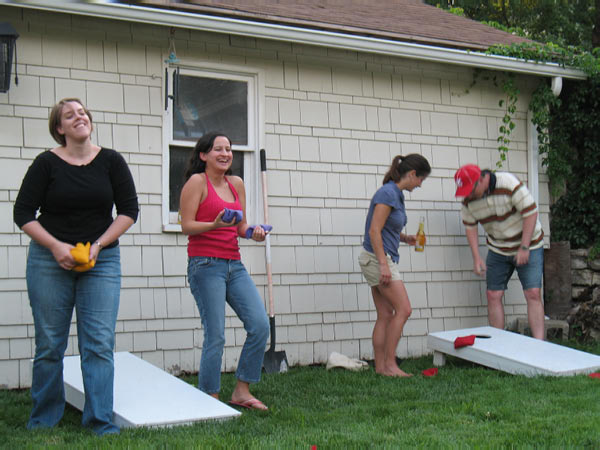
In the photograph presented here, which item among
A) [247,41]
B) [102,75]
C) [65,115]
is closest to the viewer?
[65,115]

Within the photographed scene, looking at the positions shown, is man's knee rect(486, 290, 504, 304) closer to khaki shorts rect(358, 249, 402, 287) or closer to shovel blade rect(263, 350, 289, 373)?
khaki shorts rect(358, 249, 402, 287)

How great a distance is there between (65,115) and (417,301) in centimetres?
426

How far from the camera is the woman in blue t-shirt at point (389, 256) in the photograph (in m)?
5.70

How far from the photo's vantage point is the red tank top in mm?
4484

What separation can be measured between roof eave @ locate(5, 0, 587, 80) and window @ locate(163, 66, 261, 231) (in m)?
0.45

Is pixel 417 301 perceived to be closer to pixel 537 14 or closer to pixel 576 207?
pixel 576 207

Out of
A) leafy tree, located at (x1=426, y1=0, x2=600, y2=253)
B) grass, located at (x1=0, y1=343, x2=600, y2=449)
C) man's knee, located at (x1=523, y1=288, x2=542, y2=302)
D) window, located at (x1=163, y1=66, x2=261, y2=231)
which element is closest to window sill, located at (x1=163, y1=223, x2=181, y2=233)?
window, located at (x1=163, y1=66, x2=261, y2=231)

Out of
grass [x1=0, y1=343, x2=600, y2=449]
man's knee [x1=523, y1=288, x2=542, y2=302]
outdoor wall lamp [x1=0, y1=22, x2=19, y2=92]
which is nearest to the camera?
grass [x1=0, y1=343, x2=600, y2=449]

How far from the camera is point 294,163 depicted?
22.0ft

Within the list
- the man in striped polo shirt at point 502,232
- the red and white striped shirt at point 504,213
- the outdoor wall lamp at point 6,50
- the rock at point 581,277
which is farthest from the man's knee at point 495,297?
the outdoor wall lamp at point 6,50

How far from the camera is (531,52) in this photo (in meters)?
7.50

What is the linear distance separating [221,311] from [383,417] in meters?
Result: 1.11

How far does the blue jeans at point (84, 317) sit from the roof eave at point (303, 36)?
2439mm

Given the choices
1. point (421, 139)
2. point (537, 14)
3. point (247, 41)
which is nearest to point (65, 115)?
point (247, 41)
